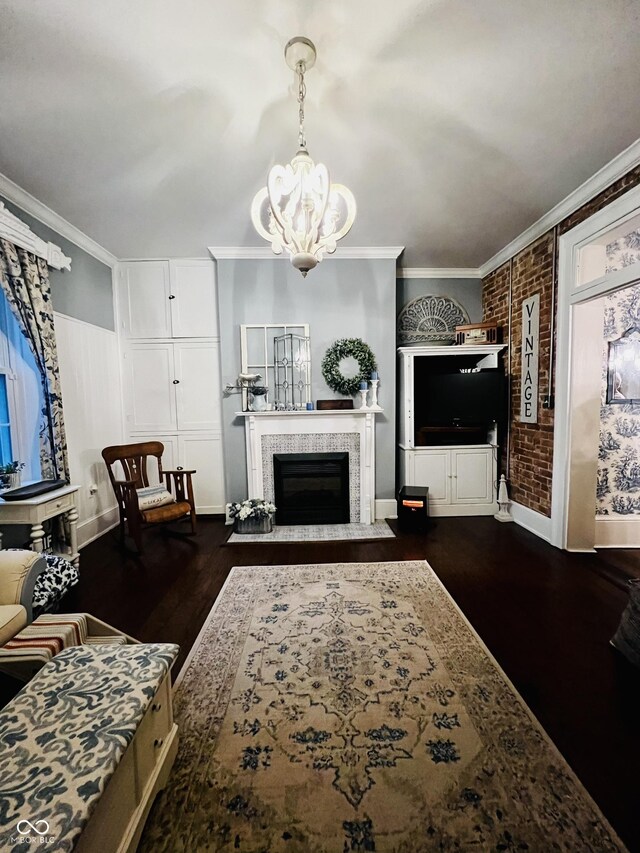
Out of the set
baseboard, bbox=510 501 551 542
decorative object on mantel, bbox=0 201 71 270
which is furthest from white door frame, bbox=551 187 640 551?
decorative object on mantel, bbox=0 201 71 270

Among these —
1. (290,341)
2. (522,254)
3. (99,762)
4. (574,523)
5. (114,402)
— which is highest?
(522,254)

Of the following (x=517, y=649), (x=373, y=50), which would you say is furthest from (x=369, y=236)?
(x=517, y=649)

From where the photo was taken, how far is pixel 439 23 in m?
1.58

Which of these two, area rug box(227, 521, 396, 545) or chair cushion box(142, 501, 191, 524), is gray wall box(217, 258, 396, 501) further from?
area rug box(227, 521, 396, 545)

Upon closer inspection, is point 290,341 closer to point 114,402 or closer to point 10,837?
point 114,402

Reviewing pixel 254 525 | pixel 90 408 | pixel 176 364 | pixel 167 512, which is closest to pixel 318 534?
pixel 254 525

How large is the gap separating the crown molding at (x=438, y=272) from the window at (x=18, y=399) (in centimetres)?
390

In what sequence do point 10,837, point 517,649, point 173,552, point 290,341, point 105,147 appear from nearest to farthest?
point 10,837, point 517,649, point 105,147, point 173,552, point 290,341

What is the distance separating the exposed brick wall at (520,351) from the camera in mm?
3342

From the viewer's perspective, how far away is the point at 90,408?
12.1 ft

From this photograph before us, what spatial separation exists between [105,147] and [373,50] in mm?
1740

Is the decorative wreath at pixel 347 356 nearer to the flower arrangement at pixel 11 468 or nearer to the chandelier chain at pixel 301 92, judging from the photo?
the chandelier chain at pixel 301 92

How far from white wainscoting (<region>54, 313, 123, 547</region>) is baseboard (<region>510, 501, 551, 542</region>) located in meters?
4.37

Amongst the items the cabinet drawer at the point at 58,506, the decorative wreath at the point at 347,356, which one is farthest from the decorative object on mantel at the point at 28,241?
the decorative wreath at the point at 347,356
